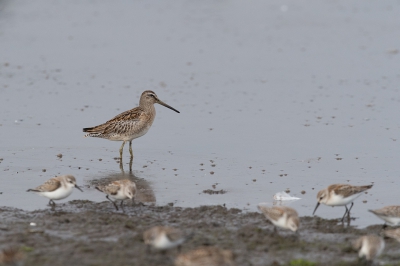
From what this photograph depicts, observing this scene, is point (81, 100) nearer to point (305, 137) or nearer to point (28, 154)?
point (28, 154)

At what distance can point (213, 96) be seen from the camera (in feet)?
55.5

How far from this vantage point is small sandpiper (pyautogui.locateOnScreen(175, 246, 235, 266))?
6.34 m

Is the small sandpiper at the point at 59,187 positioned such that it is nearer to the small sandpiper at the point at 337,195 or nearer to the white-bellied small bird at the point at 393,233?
the small sandpiper at the point at 337,195

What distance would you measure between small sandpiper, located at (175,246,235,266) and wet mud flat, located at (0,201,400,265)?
0.59m

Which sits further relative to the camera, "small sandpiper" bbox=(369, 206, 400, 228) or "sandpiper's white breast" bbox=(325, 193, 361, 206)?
"sandpiper's white breast" bbox=(325, 193, 361, 206)

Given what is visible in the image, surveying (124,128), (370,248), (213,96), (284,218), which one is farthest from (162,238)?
(213,96)

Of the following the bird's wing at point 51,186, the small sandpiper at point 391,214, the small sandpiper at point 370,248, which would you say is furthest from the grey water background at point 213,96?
the small sandpiper at point 370,248

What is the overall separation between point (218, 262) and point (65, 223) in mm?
2796

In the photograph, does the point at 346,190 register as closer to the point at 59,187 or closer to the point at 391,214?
the point at 391,214

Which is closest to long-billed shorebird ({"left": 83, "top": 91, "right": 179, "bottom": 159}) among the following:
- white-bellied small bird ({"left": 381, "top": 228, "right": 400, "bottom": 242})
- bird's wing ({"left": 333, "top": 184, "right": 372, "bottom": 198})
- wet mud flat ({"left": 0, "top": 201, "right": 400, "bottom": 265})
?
wet mud flat ({"left": 0, "top": 201, "right": 400, "bottom": 265})

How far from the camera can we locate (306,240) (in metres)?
8.04

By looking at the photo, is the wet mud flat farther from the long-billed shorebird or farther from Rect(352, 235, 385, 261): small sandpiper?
the long-billed shorebird

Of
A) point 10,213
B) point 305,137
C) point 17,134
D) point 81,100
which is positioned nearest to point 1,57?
point 81,100

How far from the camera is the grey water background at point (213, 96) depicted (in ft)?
36.5
